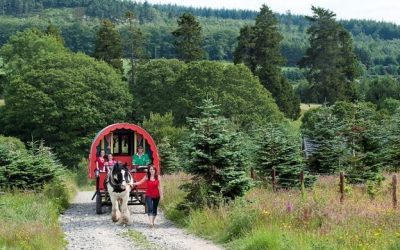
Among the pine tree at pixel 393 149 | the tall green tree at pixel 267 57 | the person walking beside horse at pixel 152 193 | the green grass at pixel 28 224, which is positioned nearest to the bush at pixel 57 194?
the green grass at pixel 28 224

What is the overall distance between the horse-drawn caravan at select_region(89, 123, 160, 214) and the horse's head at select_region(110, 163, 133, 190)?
198 centimetres

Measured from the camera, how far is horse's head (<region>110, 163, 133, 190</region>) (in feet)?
64.8

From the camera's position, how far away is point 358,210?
51.3ft

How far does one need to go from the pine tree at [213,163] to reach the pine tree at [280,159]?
267 inches

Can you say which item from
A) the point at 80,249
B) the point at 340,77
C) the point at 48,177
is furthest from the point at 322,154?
the point at 340,77

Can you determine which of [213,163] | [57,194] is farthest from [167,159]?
[213,163]

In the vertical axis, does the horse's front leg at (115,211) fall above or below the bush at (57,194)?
above

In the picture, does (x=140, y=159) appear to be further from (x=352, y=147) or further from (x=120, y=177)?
(x=352, y=147)

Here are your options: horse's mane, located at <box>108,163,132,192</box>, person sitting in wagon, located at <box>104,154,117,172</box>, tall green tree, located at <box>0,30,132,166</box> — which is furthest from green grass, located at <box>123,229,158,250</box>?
tall green tree, located at <box>0,30,132,166</box>

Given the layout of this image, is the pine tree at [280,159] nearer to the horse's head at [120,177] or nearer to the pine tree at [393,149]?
the pine tree at [393,149]

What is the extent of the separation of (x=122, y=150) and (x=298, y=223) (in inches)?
443

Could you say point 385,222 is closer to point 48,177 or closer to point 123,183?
point 123,183

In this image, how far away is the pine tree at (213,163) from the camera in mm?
18797

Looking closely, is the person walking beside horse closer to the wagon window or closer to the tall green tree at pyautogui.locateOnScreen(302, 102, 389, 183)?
the wagon window
